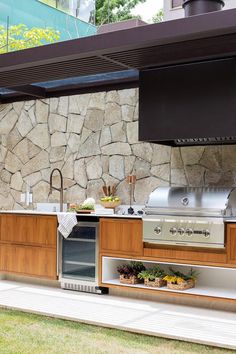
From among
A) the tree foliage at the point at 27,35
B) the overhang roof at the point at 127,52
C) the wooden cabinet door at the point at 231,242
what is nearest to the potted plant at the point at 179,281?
the wooden cabinet door at the point at 231,242

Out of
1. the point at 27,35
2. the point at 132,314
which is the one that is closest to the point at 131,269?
the point at 132,314

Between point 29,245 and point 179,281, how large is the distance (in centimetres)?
216

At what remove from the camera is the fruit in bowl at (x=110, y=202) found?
6.81 m

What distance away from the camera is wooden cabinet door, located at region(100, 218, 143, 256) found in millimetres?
5998

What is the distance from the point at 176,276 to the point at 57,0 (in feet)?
21.6

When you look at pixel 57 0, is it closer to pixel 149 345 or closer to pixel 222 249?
pixel 222 249

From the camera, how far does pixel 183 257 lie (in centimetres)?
568

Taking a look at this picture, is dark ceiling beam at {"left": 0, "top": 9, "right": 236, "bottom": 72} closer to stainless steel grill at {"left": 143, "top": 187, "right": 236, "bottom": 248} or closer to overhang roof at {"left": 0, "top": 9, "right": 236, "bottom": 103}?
overhang roof at {"left": 0, "top": 9, "right": 236, "bottom": 103}

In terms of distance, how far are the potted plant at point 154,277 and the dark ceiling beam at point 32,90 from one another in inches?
119

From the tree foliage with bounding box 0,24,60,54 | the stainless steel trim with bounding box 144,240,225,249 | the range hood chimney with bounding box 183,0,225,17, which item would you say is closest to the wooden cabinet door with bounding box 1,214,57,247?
the stainless steel trim with bounding box 144,240,225,249

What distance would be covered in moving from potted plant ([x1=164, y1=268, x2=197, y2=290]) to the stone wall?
1138 millimetres

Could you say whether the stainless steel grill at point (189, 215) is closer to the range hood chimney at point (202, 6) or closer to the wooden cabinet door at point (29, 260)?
the wooden cabinet door at point (29, 260)

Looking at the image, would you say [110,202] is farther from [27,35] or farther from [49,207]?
[27,35]

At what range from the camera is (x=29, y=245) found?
22.8 ft
